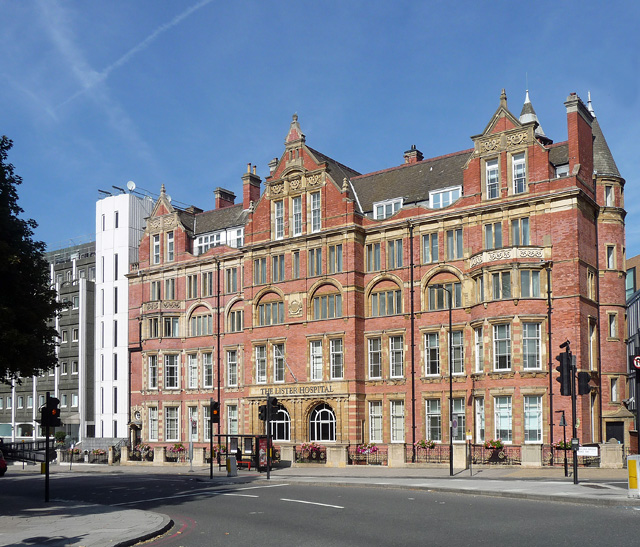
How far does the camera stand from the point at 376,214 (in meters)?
53.4

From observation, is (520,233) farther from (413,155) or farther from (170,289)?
(170,289)

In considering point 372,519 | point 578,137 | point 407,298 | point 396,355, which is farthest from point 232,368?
point 372,519

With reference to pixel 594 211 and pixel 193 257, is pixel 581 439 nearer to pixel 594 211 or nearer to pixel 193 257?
pixel 594 211

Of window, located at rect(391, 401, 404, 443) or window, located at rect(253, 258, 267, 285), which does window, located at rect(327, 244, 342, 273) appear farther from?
window, located at rect(391, 401, 404, 443)

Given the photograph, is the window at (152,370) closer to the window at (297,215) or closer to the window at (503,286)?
the window at (297,215)

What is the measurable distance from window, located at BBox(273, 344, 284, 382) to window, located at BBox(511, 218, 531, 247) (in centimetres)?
1807

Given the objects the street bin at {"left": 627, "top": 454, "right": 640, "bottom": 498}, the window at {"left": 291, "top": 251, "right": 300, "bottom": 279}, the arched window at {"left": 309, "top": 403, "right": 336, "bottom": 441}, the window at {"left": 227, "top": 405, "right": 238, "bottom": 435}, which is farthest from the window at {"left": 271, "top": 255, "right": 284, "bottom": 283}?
the street bin at {"left": 627, "top": 454, "right": 640, "bottom": 498}

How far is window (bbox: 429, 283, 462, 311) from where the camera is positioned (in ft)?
158

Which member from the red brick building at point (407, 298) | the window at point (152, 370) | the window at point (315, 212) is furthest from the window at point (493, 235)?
the window at point (152, 370)

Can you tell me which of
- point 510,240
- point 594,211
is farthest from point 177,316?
point 594,211

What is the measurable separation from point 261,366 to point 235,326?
4.97m

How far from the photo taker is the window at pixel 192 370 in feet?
204

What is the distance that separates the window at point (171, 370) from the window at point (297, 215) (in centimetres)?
A: 1569

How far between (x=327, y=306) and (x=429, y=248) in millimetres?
8041
